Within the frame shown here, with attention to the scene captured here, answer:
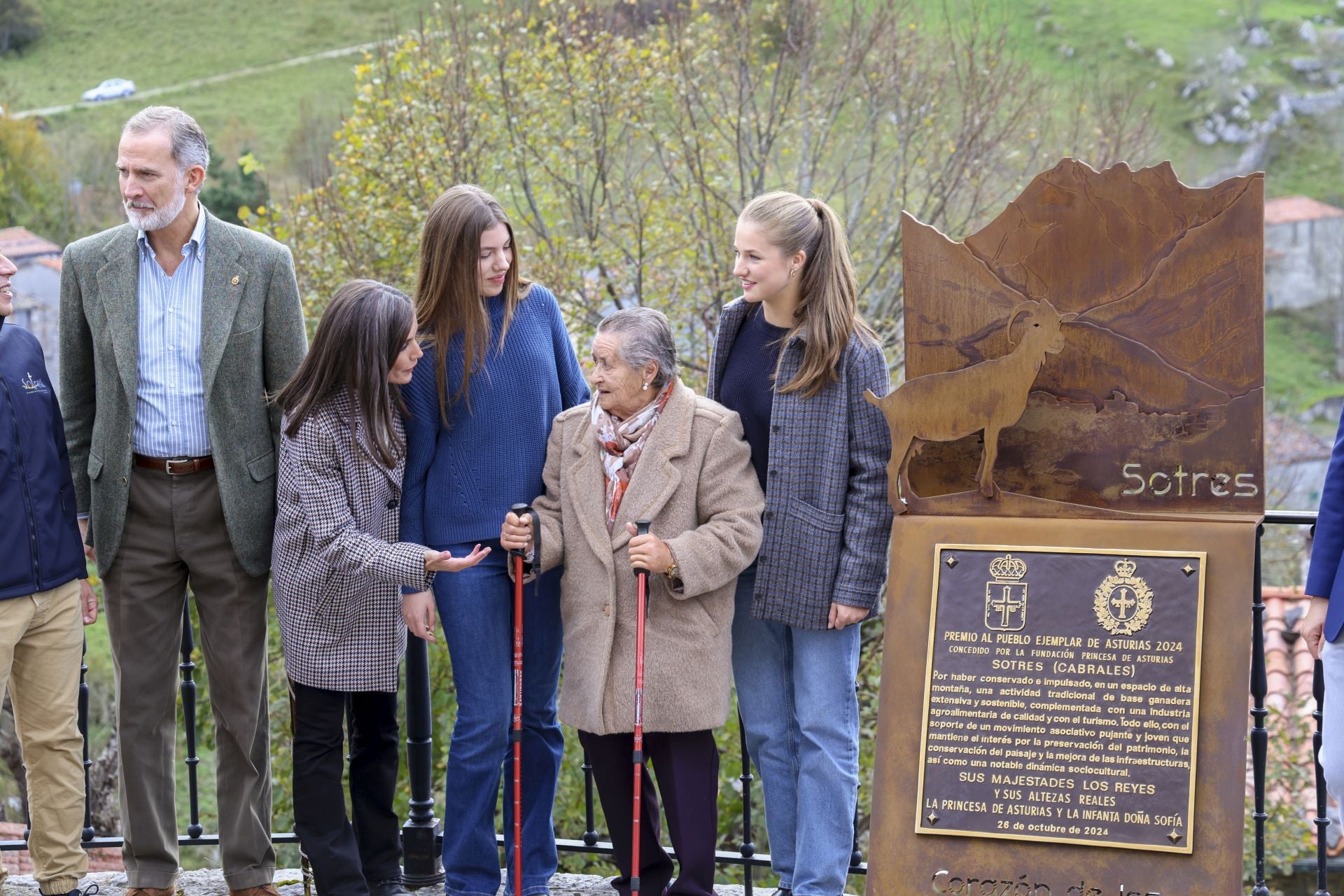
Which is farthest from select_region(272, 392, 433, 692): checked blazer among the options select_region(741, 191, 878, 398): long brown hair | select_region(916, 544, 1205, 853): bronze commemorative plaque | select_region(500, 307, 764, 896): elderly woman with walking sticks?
select_region(916, 544, 1205, 853): bronze commemorative plaque

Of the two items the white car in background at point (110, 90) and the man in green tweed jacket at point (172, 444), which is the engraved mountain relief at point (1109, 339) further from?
the white car in background at point (110, 90)

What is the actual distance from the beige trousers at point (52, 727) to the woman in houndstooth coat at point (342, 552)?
56 centimetres

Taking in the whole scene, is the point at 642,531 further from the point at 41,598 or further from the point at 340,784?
the point at 41,598

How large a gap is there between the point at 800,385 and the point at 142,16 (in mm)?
55768

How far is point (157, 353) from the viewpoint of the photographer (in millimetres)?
3471

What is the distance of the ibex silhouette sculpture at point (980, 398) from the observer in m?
3.06

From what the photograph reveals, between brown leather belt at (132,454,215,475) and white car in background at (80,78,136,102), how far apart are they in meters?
45.3

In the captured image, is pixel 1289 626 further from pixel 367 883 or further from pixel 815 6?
pixel 367 883

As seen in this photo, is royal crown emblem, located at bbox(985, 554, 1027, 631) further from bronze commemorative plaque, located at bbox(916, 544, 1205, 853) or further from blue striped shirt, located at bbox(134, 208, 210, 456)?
blue striped shirt, located at bbox(134, 208, 210, 456)

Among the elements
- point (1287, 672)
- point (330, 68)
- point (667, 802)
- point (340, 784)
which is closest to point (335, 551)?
point (340, 784)

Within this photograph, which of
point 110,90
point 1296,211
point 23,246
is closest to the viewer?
point 23,246

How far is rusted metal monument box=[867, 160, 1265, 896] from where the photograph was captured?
2.92m

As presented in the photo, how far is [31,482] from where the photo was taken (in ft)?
11.0

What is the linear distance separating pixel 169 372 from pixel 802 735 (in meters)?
1.89
